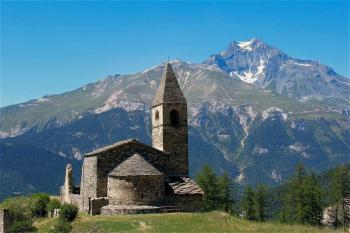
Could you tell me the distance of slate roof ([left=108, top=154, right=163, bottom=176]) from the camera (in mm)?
54719

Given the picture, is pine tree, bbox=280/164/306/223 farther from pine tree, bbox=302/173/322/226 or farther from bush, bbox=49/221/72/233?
bush, bbox=49/221/72/233

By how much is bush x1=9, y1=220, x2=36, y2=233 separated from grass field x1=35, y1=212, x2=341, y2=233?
5563 mm

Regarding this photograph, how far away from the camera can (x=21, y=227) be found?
52.8 m

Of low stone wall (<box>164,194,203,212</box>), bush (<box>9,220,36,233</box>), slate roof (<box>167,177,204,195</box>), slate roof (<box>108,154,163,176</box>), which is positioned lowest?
bush (<box>9,220,36,233</box>)

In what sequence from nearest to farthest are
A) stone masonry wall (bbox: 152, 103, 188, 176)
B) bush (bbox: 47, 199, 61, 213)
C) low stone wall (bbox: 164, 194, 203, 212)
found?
low stone wall (bbox: 164, 194, 203, 212) → bush (bbox: 47, 199, 61, 213) → stone masonry wall (bbox: 152, 103, 188, 176)

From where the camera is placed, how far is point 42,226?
2120 inches

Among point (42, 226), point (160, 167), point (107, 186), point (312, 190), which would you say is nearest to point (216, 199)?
point (312, 190)

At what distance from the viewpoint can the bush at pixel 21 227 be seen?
2058 inches

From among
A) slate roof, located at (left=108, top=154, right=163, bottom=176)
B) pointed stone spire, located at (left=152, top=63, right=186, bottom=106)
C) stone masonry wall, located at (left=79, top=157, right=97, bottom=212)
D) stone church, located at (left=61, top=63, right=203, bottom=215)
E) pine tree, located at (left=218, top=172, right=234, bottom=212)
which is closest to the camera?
stone church, located at (left=61, top=63, right=203, bottom=215)

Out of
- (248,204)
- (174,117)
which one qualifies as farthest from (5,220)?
(248,204)

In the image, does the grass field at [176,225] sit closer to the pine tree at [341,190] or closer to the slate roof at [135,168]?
the slate roof at [135,168]

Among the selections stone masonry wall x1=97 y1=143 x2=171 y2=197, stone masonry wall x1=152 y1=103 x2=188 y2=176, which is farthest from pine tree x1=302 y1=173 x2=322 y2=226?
stone masonry wall x1=97 y1=143 x2=171 y2=197

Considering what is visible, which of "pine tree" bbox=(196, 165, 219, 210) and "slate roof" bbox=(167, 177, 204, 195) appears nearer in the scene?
"slate roof" bbox=(167, 177, 204, 195)

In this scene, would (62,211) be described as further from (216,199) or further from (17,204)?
(216,199)
